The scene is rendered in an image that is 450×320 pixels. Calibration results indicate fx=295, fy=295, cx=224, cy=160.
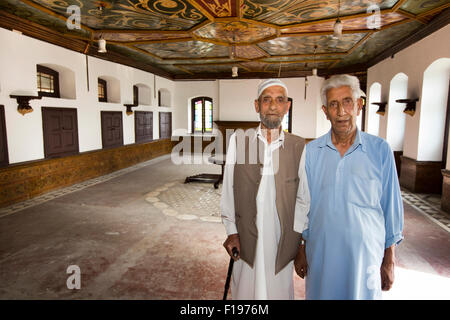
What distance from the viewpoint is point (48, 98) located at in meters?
6.80

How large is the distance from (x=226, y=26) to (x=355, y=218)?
225 inches

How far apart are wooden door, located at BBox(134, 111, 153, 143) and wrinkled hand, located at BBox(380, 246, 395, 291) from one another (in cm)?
1003

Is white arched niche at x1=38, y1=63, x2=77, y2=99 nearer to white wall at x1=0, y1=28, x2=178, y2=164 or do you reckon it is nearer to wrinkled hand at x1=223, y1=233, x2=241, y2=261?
white wall at x1=0, y1=28, x2=178, y2=164

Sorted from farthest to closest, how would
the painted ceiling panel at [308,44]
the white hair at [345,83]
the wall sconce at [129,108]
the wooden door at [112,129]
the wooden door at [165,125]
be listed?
1. the wooden door at [165,125]
2. the wall sconce at [129,108]
3. the wooden door at [112,129]
4. the painted ceiling panel at [308,44]
5. the white hair at [345,83]

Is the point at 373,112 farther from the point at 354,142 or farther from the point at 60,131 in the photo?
the point at 60,131

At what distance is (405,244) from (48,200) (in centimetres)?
657

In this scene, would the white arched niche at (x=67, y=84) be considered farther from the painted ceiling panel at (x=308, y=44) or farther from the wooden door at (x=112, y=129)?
the painted ceiling panel at (x=308, y=44)

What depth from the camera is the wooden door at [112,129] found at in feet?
29.4

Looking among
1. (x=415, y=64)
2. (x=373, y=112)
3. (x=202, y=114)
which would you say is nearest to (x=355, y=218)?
(x=415, y=64)

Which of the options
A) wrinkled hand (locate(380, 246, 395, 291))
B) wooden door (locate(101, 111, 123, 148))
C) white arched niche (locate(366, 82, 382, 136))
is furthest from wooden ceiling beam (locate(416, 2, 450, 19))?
wooden door (locate(101, 111, 123, 148))

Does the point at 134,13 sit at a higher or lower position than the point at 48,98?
higher

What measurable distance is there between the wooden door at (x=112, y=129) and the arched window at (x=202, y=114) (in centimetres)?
524

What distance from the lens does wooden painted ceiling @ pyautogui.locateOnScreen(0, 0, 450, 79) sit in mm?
5188

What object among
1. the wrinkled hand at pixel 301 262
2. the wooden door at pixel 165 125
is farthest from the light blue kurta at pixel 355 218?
the wooden door at pixel 165 125
